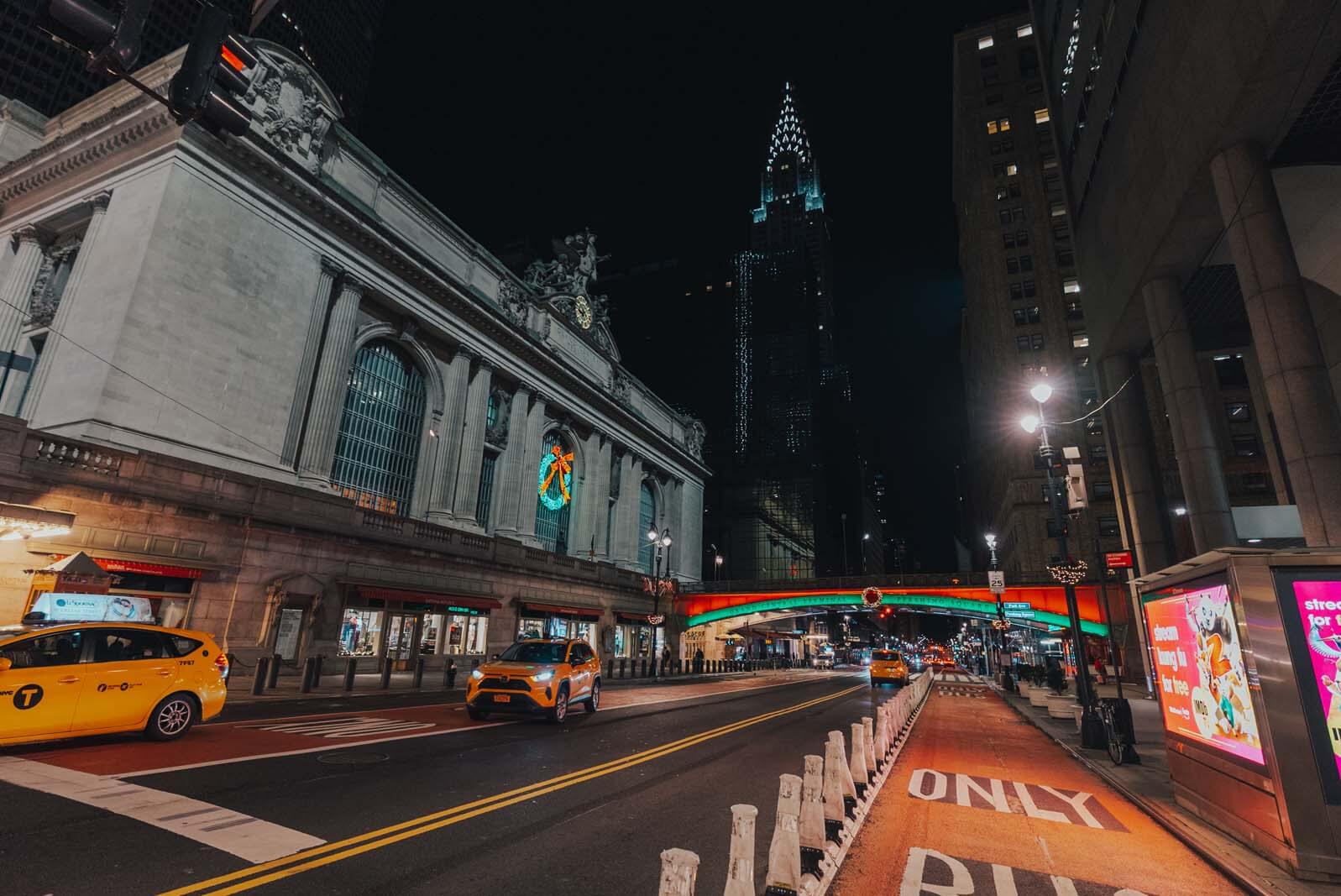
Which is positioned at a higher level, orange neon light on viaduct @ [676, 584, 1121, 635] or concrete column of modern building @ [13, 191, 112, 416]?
concrete column of modern building @ [13, 191, 112, 416]

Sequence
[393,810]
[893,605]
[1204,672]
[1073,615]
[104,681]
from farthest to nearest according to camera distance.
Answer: [893,605] → [1073,615] → [104,681] → [1204,672] → [393,810]

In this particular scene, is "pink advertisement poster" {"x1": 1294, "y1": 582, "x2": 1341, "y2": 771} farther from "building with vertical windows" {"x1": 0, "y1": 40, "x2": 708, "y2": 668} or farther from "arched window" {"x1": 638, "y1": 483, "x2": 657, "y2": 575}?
"arched window" {"x1": 638, "y1": 483, "x2": 657, "y2": 575}

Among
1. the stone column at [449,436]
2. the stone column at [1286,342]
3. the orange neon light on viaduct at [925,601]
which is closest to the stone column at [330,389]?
the stone column at [449,436]

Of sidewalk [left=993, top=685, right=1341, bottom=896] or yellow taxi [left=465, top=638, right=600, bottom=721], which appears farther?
yellow taxi [left=465, top=638, right=600, bottom=721]

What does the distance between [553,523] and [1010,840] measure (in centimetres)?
4331

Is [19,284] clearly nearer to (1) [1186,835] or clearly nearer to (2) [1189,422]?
(1) [1186,835]

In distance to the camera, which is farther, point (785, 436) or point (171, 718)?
point (785, 436)

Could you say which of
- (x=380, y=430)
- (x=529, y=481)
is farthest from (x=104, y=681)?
(x=529, y=481)

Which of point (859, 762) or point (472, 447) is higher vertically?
point (472, 447)

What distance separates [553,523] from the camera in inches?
1893

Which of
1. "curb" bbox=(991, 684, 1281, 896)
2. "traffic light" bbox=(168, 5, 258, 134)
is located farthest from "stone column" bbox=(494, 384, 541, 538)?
"traffic light" bbox=(168, 5, 258, 134)

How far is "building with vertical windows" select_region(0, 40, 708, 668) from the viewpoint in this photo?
819 inches

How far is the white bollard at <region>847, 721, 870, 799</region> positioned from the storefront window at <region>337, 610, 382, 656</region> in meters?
24.1

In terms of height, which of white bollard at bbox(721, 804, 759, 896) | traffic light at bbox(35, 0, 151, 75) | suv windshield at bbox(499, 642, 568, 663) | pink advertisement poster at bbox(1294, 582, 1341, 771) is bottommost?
white bollard at bbox(721, 804, 759, 896)
